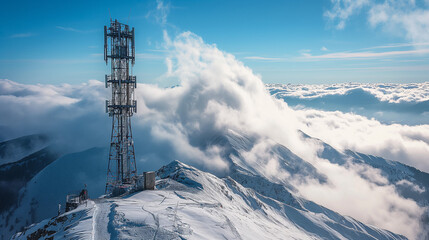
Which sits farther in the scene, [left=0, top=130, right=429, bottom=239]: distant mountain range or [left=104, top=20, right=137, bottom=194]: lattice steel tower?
[left=104, top=20, right=137, bottom=194]: lattice steel tower

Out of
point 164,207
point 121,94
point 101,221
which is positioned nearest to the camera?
point 101,221

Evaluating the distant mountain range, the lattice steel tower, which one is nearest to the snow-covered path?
the distant mountain range

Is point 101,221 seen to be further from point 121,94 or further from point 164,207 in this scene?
point 121,94

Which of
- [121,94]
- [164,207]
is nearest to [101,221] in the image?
[164,207]

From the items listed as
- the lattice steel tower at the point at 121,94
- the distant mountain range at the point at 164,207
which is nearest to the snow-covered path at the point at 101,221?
the distant mountain range at the point at 164,207

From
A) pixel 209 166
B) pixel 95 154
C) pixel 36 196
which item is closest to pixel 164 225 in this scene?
pixel 36 196

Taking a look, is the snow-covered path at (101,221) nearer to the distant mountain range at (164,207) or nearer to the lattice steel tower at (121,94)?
the distant mountain range at (164,207)

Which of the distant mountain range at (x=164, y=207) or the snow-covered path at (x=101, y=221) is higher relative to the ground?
the snow-covered path at (x=101, y=221)

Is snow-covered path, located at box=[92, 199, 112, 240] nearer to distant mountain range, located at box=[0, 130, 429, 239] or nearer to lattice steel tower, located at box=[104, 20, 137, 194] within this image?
distant mountain range, located at box=[0, 130, 429, 239]

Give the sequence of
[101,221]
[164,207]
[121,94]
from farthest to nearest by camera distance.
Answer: [121,94] → [164,207] → [101,221]

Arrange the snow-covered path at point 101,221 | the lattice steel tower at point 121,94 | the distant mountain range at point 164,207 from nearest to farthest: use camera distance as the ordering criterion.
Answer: the snow-covered path at point 101,221 → the distant mountain range at point 164,207 → the lattice steel tower at point 121,94

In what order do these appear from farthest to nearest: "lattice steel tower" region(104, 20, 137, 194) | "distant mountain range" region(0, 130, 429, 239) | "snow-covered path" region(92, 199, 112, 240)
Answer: "lattice steel tower" region(104, 20, 137, 194), "distant mountain range" region(0, 130, 429, 239), "snow-covered path" region(92, 199, 112, 240)
